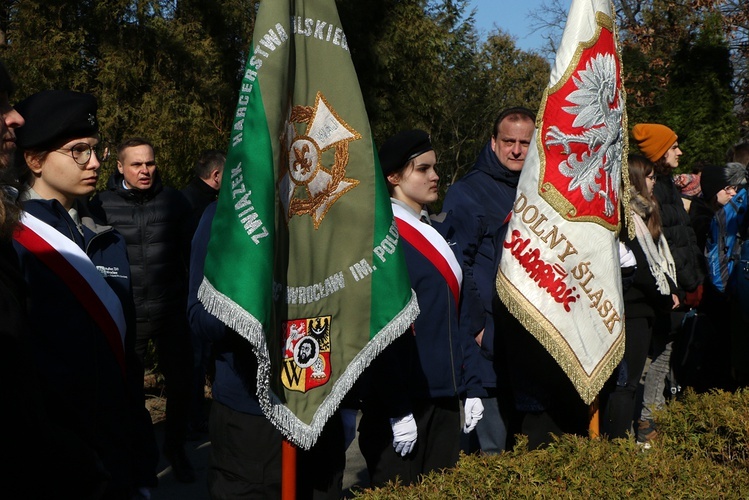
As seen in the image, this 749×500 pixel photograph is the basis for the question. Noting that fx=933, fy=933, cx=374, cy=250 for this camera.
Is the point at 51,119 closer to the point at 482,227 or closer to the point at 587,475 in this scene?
the point at 587,475

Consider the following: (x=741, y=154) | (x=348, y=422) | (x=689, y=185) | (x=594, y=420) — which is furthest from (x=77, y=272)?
(x=689, y=185)

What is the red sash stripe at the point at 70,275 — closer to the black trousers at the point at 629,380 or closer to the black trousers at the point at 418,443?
the black trousers at the point at 418,443

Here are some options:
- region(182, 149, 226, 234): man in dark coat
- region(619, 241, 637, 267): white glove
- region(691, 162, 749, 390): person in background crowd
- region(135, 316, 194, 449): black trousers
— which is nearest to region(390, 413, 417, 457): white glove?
region(619, 241, 637, 267): white glove

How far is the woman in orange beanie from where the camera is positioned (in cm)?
686

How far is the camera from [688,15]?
753 inches

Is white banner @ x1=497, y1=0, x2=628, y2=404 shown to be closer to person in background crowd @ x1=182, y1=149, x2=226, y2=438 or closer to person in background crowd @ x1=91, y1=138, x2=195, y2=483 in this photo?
person in background crowd @ x1=91, y1=138, x2=195, y2=483

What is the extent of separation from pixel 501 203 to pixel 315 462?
2302 mm

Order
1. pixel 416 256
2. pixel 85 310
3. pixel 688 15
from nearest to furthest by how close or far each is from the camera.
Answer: pixel 85 310
pixel 416 256
pixel 688 15

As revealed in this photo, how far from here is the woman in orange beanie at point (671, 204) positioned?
270 inches

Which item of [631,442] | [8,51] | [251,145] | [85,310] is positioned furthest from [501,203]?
[8,51]

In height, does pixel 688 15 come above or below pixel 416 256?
above

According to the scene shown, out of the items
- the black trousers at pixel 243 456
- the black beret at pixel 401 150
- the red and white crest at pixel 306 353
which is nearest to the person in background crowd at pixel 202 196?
the black beret at pixel 401 150

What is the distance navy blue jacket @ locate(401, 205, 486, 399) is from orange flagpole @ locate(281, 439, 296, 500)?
887 mm

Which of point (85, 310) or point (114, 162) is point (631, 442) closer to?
point (85, 310)
